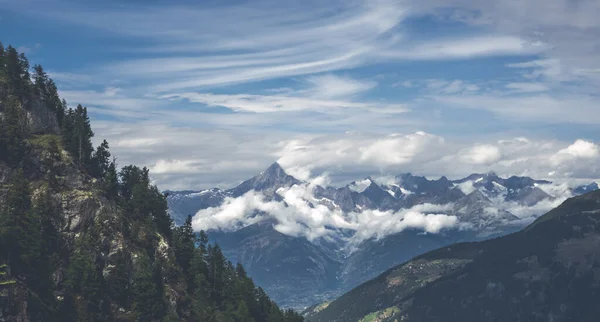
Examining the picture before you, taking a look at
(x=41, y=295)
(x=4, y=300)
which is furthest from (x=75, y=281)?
(x=4, y=300)

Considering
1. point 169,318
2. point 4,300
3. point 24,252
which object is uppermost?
point 24,252

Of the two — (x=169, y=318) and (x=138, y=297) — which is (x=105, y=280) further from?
(x=169, y=318)

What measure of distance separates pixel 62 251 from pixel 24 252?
1620cm

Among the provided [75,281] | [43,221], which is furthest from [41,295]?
[43,221]

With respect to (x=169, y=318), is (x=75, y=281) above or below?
above

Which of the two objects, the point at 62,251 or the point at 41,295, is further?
the point at 62,251

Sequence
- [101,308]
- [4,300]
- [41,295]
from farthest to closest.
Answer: [101,308] < [41,295] < [4,300]

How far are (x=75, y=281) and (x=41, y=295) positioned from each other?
35.5 feet

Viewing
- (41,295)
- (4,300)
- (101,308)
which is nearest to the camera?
(4,300)

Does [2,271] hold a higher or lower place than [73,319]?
higher

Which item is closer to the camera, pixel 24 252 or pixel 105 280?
pixel 24 252

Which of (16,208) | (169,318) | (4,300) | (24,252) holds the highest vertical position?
(16,208)

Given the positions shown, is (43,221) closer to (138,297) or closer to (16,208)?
(16,208)

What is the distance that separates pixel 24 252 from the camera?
184125 mm
